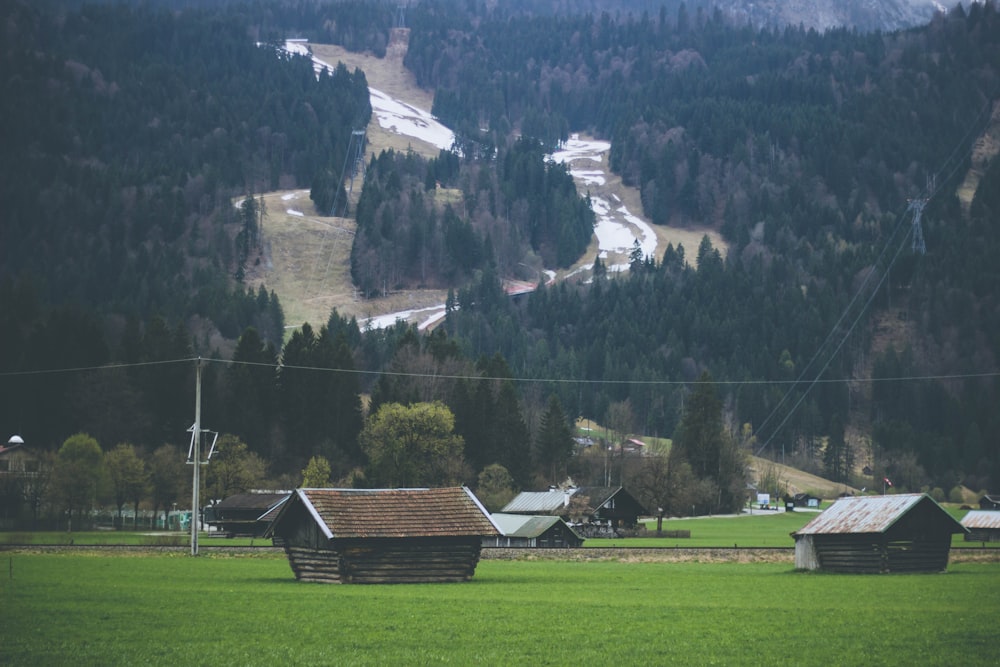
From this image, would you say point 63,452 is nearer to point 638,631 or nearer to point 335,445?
point 335,445

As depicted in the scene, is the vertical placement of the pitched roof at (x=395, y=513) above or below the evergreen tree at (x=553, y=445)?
above

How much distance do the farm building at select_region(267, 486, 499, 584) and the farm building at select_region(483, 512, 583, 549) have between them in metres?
32.7

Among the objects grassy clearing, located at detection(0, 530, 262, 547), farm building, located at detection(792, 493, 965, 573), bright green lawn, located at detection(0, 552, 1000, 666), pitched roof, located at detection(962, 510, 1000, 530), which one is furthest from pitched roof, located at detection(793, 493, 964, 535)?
grassy clearing, located at detection(0, 530, 262, 547)

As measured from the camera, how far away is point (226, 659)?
28.8 m

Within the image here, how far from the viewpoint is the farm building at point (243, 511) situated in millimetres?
104188

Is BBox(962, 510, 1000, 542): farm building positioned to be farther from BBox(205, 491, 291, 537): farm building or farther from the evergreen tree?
the evergreen tree

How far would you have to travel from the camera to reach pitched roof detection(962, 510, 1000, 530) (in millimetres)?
95562

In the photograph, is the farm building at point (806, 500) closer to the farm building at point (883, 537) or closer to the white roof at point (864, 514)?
the white roof at point (864, 514)

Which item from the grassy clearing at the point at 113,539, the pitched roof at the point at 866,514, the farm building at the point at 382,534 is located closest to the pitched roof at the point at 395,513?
the farm building at the point at 382,534

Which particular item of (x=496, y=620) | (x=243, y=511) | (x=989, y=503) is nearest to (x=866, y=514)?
(x=496, y=620)

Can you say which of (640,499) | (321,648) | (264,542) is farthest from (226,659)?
(640,499)

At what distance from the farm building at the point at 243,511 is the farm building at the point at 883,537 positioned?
51.3 m

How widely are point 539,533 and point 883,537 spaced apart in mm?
31934

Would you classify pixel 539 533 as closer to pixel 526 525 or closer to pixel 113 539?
pixel 526 525
